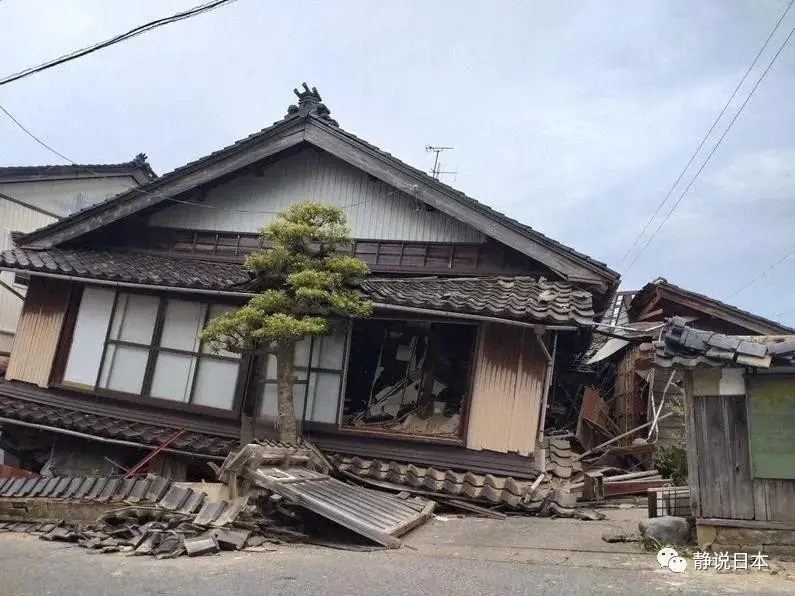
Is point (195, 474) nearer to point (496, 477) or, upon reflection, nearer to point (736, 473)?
point (496, 477)

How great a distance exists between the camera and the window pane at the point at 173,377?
11016 mm

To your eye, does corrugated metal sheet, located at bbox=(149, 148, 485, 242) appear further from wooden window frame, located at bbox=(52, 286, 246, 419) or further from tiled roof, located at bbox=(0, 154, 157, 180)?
tiled roof, located at bbox=(0, 154, 157, 180)

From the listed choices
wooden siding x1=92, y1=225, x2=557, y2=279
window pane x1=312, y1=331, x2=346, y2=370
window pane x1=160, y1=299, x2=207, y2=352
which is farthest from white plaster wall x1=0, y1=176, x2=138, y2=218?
window pane x1=312, y1=331, x2=346, y2=370

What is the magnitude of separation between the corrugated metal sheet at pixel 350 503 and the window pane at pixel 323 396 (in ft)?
5.76

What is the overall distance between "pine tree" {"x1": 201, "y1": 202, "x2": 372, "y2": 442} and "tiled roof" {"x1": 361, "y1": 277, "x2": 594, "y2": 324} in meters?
0.77

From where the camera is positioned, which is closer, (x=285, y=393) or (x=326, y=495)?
(x=326, y=495)

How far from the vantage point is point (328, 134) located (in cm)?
1185

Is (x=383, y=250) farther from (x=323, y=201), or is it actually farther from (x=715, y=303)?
(x=715, y=303)

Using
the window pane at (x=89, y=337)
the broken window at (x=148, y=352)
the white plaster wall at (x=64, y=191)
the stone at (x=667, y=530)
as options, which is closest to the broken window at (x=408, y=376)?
the broken window at (x=148, y=352)

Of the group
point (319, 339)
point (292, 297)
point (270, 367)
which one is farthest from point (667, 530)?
point (270, 367)

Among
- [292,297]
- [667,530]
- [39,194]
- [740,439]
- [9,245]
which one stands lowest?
[667,530]

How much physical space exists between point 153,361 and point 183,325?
84 centimetres

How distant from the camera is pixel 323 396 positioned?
10430 mm

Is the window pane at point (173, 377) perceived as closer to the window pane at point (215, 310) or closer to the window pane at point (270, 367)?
the window pane at point (215, 310)
